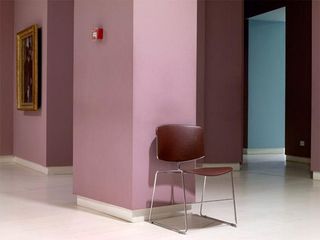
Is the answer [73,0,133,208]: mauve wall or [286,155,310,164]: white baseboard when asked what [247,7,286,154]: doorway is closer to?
[286,155,310,164]: white baseboard

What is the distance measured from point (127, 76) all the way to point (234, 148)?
4301mm

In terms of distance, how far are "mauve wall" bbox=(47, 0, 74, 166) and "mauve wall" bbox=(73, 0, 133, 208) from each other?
2586 mm

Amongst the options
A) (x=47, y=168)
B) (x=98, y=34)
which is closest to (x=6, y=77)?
(x=47, y=168)

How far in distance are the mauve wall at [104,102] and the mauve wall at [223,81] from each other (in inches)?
139

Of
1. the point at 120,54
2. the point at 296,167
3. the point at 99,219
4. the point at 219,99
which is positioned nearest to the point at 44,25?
the point at 219,99

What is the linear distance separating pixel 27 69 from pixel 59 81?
0.97 m

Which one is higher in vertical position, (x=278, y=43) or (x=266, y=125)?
(x=278, y=43)

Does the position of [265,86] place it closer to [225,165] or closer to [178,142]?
[225,165]

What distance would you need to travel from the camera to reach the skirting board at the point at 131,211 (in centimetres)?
436

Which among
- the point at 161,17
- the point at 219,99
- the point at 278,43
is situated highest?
the point at 278,43

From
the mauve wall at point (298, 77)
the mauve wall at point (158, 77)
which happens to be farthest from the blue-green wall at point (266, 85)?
the mauve wall at point (158, 77)

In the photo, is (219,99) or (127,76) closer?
(127,76)

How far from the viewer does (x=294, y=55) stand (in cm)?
1012

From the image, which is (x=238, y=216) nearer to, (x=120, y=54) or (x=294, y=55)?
(x=120, y=54)
